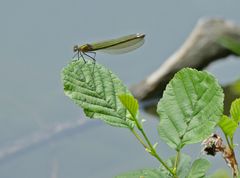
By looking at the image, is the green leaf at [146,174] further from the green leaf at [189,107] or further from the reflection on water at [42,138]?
the reflection on water at [42,138]

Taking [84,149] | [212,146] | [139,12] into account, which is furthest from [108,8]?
[212,146]

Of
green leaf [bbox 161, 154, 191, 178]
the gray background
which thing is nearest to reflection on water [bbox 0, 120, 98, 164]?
the gray background

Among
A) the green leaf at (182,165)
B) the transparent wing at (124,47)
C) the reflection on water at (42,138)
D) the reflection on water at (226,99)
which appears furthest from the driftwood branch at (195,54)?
the green leaf at (182,165)

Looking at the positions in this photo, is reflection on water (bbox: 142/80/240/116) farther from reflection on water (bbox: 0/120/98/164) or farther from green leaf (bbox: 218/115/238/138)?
green leaf (bbox: 218/115/238/138)

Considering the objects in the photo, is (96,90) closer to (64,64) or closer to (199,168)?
(199,168)

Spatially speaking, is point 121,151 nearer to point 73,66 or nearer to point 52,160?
point 52,160

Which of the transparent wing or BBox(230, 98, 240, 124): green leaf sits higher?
the transparent wing

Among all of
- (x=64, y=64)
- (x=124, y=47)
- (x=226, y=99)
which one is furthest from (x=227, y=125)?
(x=64, y=64)
